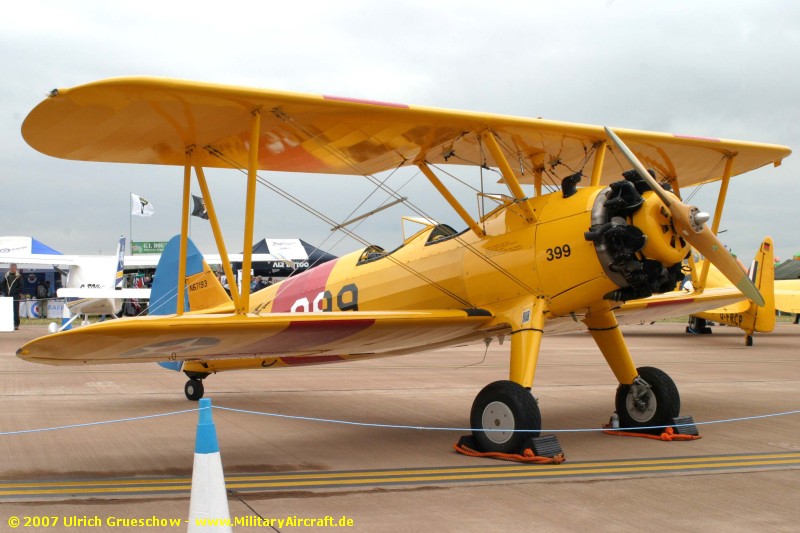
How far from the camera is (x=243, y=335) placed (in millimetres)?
6438

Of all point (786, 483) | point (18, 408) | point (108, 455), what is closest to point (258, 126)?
point (108, 455)

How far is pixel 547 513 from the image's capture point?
4754 mm

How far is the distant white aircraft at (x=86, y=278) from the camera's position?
2647 cm

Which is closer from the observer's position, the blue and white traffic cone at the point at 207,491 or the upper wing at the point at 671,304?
the blue and white traffic cone at the point at 207,491

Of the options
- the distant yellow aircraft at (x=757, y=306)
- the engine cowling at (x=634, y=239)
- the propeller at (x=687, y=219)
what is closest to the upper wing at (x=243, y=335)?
the engine cowling at (x=634, y=239)

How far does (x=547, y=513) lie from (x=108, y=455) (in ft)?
12.8

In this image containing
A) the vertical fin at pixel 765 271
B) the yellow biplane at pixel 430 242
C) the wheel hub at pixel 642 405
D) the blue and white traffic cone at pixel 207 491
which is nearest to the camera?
the blue and white traffic cone at pixel 207 491

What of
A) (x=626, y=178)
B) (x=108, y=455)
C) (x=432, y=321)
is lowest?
(x=108, y=455)

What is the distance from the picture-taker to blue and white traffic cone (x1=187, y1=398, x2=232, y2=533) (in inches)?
145

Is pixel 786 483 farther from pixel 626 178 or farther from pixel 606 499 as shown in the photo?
pixel 626 178

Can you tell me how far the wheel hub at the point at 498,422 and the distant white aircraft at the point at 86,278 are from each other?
1431 centimetres

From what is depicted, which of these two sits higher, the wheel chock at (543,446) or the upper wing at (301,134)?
the upper wing at (301,134)

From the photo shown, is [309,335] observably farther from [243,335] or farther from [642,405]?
[642,405]

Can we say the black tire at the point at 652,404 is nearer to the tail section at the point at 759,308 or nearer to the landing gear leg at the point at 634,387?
the landing gear leg at the point at 634,387
